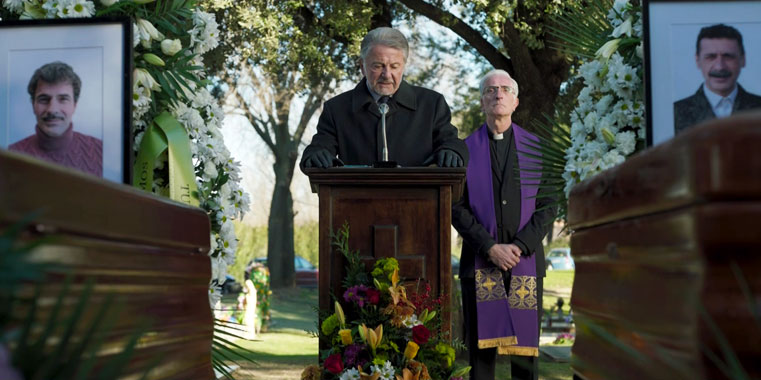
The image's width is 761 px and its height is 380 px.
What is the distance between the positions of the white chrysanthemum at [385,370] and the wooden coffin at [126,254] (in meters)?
1.63

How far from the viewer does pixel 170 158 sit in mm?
3809

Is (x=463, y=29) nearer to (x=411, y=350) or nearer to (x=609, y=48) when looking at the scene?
(x=609, y=48)

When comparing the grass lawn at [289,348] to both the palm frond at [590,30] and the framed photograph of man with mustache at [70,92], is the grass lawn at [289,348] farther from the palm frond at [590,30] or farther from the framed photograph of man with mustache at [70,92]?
the palm frond at [590,30]

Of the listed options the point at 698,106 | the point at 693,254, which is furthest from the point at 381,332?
the point at 693,254

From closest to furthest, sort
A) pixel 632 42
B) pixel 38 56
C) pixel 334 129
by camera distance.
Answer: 1. pixel 38 56
2. pixel 632 42
3. pixel 334 129

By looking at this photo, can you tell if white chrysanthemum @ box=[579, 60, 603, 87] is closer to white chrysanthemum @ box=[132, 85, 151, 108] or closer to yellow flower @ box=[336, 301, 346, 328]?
yellow flower @ box=[336, 301, 346, 328]

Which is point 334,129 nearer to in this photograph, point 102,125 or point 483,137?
point 483,137

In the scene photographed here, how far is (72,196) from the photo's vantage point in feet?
4.02

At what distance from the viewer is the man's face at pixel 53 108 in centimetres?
329

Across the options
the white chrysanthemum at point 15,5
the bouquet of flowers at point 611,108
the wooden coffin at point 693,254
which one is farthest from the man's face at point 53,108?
the wooden coffin at point 693,254

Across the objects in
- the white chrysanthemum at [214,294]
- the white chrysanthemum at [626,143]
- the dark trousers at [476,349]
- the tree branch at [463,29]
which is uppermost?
the tree branch at [463,29]

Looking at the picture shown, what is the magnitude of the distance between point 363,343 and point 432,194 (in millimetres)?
768

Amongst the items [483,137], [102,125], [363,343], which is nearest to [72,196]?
[102,125]

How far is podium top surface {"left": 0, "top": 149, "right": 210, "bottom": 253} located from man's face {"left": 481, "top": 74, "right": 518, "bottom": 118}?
167 inches
